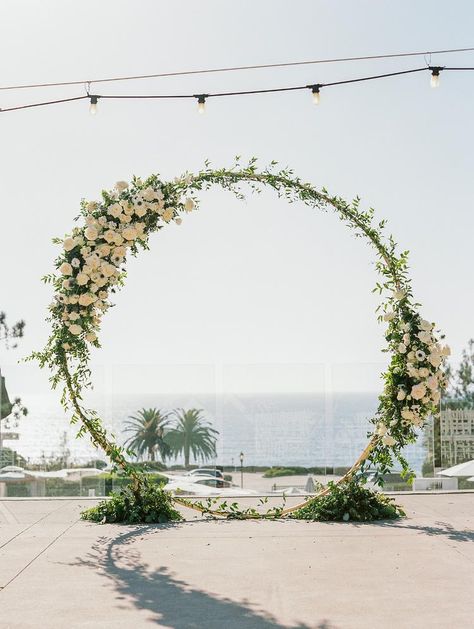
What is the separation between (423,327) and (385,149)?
4037 millimetres

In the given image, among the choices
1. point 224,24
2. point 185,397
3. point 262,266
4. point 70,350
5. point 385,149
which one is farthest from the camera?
point 262,266

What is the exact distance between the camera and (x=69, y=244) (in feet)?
22.2

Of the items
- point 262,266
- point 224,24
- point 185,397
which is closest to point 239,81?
point 224,24

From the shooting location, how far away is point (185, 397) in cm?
882

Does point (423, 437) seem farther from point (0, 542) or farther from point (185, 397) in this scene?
point (0, 542)

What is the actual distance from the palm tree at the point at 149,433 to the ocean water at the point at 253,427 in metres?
0.07

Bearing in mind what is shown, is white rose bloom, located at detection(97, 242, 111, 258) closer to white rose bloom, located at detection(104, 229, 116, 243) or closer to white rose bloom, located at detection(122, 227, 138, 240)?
white rose bloom, located at detection(104, 229, 116, 243)

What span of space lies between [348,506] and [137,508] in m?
1.69

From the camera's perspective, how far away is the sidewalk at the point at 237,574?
404 cm

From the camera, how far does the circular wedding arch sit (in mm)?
6797

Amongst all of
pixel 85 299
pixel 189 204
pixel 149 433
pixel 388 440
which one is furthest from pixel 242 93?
pixel 149 433

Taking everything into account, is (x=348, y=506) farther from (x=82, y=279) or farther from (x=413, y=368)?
(x=82, y=279)

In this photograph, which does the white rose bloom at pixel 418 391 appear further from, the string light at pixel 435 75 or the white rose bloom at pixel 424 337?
the string light at pixel 435 75

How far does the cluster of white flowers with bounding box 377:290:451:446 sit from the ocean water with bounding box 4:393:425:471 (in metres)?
1.57
